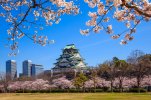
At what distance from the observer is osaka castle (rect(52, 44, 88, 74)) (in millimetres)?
114500

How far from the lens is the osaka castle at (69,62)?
114500 mm

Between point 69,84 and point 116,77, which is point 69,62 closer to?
point 69,84

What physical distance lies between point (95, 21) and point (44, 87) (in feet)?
267

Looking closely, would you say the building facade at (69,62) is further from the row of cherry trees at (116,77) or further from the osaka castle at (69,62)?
the row of cherry trees at (116,77)

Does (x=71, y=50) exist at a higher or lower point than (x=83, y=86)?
higher

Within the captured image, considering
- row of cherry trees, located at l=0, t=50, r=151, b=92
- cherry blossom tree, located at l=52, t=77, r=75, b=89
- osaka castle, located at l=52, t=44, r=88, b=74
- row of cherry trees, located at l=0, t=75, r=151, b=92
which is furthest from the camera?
osaka castle, located at l=52, t=44, r=88, b=74

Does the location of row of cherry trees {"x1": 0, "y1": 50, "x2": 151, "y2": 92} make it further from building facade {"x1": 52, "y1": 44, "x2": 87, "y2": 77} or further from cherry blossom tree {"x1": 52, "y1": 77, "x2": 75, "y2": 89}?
building facade {"x1": 52, "y1": 44, "x2": 87, "y2": 77}

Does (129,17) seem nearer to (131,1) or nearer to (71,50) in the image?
(131,1)

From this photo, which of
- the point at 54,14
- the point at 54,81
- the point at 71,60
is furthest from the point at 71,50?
the point at 54,14

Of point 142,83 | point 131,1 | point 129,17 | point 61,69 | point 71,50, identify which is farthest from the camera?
point 71,50

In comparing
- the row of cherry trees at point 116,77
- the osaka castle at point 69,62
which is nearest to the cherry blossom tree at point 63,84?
the row of cherry trees at point 116,77

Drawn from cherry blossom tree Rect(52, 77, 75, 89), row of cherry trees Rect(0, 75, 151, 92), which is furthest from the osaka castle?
cherry blossom tree Rect(52, 77, 75, 89)

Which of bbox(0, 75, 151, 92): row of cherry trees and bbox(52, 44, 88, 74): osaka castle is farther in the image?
bbox(52, 44, 88, 74): osaka castle

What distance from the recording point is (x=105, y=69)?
79.2 metres
